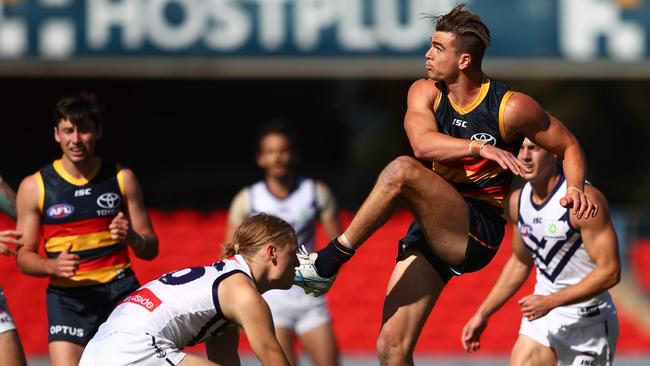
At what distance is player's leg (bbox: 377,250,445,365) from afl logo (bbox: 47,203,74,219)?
2020 mm

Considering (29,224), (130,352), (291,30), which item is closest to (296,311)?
(29,224)

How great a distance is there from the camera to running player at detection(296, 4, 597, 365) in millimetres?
5691

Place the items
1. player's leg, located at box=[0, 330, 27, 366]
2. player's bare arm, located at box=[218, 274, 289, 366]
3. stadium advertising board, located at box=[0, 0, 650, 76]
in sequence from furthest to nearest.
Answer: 1. stadium advertising board, located at box=[0, 0, 650, 76]
2. player's leg, located at box=[0, 330, 27, 366]
3. player's bare arm, located at box=[218, 274, 289, 366]

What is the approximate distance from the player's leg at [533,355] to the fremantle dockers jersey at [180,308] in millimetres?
2151

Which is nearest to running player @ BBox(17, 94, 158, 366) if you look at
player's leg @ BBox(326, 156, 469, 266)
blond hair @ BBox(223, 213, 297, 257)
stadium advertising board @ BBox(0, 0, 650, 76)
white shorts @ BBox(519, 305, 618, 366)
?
blond hair @ BBox(223, 213, 297, 257)

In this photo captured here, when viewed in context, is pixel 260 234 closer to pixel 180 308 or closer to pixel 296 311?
pixel 180 308

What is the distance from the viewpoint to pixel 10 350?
6199 millimetres

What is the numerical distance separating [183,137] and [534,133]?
1776 centimetres

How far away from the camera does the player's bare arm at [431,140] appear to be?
5359mm

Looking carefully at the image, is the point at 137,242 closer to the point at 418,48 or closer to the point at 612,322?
the point at 612,322

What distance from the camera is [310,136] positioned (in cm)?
→ 2292

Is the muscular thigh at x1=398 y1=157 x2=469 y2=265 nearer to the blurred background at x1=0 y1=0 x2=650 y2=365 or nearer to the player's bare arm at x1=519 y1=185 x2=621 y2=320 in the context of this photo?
the player's bare arm at x1=519 y1=185 x2=621 y2=320

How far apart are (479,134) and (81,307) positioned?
8.65 ft

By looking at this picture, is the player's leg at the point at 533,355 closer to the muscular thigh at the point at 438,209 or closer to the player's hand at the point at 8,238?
the muscular thigh at the point at 438,209
